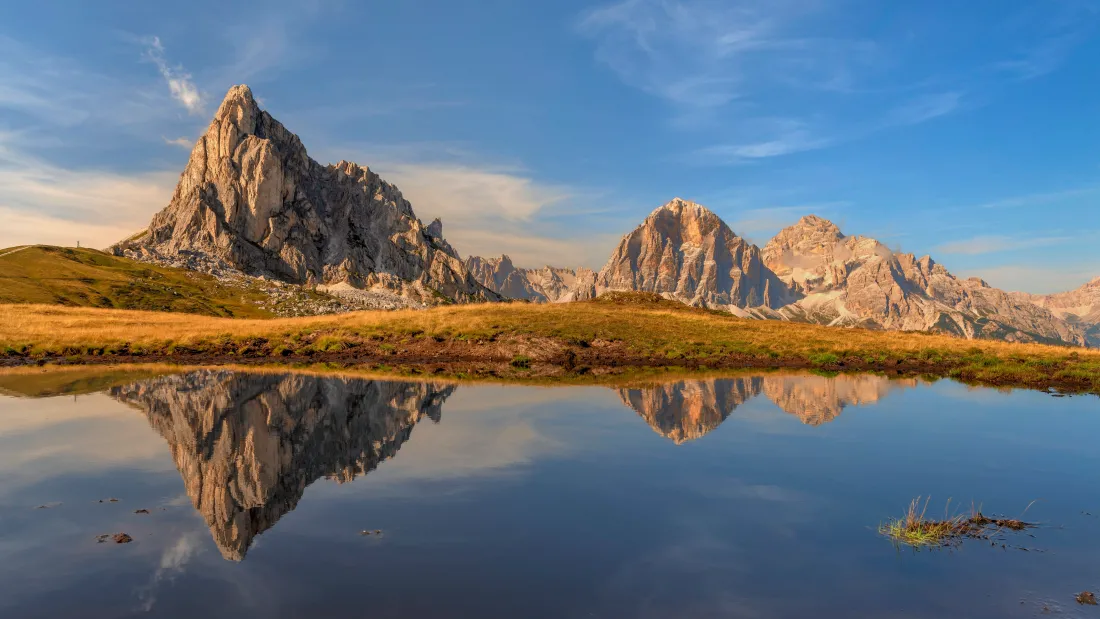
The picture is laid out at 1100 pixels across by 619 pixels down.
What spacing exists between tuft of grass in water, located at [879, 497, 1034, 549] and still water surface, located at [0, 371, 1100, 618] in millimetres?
452

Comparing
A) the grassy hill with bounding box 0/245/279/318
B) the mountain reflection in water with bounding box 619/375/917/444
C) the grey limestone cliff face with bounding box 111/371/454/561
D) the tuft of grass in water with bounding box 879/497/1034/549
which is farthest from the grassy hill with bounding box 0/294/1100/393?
the grassy hill with bounding box 0/245/279/318

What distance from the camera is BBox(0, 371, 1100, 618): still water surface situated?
991cm

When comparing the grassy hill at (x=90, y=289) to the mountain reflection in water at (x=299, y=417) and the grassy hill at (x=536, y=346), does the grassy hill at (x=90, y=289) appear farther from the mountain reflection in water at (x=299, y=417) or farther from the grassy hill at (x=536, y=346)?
the mountain reflection in water at (x=299, y=417)

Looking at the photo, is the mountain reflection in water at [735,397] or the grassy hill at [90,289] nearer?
the mountain reflection in water at [735,397]

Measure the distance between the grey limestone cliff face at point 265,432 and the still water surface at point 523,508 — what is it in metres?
0.12

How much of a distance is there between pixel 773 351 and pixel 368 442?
132ft

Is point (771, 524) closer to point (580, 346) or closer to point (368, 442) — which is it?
point (368, 442)

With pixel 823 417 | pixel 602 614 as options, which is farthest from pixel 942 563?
pixel 823 417

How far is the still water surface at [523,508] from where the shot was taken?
32.5 ft

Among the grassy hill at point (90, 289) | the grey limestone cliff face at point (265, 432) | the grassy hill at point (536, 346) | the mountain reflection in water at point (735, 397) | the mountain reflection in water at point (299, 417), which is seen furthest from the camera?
the grassy hill at point (90, 289)

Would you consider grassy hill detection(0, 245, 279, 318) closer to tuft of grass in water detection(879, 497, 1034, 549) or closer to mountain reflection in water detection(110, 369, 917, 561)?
mountain reflection in water detection(110, 369, 917, 561)

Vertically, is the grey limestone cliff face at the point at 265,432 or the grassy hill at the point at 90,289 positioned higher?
the grassy hill at the point at 90,289

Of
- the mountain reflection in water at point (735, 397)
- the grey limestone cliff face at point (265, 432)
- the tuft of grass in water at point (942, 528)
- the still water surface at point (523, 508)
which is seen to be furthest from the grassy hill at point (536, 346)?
the tuft of grass in water at point (942, 528)

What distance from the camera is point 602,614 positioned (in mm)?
9367
